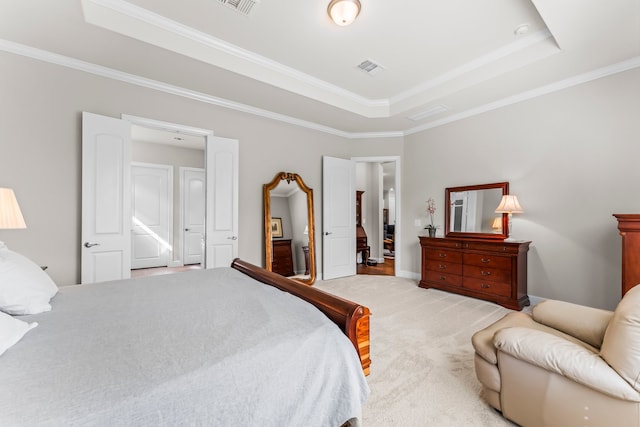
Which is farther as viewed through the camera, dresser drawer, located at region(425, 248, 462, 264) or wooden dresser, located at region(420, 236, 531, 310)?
dresser drawer, located at region(425, 248, 462, 264)

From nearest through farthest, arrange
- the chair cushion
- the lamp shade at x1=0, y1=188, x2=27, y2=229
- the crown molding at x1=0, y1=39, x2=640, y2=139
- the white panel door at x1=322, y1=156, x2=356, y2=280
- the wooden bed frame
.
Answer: the chair cushion, the wooden bed frame, the lamp shade at x1=0, y1=188, x2=27, y2=229, the crown molding at x1=0, y1=39, x2=640, y2=139, the white panel door at x1=322, y1=156, x2=356, y2=280

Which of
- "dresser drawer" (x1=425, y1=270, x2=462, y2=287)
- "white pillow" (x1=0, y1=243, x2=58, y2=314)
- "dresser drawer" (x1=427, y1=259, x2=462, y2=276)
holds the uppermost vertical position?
"white pillow" (x1=0, y1=243, x2=58, y2=314)

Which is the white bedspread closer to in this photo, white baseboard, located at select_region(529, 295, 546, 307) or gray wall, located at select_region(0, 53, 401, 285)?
gray wall, located at select_region(0, 53, 401, 285)

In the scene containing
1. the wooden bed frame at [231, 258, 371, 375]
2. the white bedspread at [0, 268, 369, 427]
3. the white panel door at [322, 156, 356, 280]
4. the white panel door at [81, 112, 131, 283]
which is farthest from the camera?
the white panel door at [322, 156, 356, 280]

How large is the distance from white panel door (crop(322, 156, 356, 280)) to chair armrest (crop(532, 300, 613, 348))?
334cm

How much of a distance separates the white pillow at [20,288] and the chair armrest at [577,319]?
2890 mm

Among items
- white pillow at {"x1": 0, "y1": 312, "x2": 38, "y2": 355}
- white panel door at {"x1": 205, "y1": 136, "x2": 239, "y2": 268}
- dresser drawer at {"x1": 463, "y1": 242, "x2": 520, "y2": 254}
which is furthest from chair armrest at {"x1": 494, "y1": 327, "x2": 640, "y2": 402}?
white panel door at {"x1": 205, "y1": 136, "x2": 239, "y2": 268}

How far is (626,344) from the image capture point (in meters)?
1.18

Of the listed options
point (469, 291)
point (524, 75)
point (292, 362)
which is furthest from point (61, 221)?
point (524, 75)

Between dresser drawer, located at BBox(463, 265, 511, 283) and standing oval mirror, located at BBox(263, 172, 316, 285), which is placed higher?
standing oval mirror, located at BBox(263, 172, 316, 285)

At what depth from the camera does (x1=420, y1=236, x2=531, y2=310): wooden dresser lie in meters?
3.48

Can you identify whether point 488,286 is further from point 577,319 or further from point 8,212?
point 8,212

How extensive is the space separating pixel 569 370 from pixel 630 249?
1.92 m

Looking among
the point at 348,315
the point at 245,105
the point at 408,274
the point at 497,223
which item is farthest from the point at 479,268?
the point at 245,105
